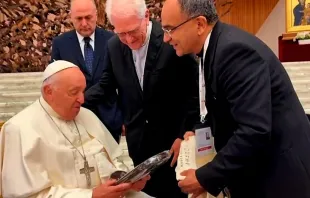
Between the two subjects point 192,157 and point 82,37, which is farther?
point 82,37

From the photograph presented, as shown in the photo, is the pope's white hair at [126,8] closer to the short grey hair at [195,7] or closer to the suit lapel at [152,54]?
the suit lapel at [152,54]

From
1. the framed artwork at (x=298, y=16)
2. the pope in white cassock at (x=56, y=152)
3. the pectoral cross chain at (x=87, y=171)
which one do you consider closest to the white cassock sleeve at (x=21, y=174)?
the pope in white cassock at (x=56, y=152)

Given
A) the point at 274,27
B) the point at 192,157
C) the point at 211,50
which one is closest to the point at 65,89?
the point at 192,157

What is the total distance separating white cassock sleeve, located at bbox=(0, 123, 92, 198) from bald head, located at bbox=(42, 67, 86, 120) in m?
0.23

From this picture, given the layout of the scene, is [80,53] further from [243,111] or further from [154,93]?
[243,111]

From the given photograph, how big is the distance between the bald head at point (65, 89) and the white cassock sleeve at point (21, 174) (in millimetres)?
232

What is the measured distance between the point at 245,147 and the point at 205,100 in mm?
320

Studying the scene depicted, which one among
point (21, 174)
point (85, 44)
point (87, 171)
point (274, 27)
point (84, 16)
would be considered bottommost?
point (274, 27)

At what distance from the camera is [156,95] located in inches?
113

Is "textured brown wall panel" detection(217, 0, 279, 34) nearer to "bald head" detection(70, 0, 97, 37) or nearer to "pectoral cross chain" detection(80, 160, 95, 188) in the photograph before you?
"bald head" detection(70, 0, 97, 37)

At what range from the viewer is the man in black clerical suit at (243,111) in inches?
69.7

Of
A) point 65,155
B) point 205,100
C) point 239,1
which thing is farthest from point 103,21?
point 239,1

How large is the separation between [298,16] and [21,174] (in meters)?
8.34

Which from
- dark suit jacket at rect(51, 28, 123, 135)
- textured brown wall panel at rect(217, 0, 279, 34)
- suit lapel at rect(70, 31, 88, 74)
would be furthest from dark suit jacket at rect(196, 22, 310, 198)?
textured brown wall panel at rect(217, 0, 279, 34)
